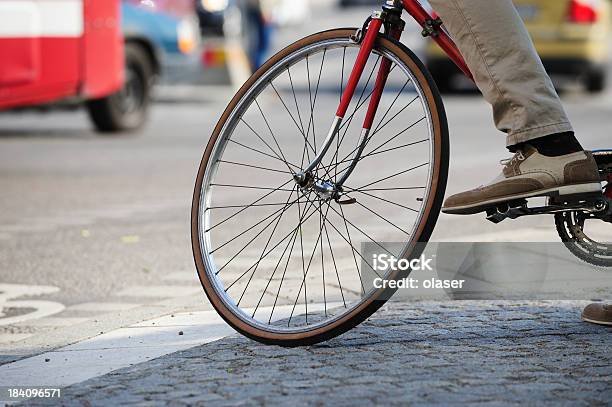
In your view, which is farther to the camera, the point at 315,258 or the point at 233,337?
the point at 315,258

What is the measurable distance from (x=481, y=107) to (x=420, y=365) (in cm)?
1285

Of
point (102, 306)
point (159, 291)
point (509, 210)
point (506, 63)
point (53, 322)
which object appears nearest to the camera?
point (506, 63)

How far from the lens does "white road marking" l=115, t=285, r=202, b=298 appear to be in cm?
594

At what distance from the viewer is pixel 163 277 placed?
21.0 ft

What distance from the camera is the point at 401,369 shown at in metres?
4.07

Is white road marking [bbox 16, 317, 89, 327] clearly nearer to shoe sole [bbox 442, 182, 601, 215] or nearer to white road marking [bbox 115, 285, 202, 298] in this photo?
white road marking [bbox 115, 285, 202, 298]

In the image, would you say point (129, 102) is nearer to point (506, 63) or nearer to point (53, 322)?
point (53, 322)

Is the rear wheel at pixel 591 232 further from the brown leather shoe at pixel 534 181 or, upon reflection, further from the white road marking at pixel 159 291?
the white road marking at pixel 159 291

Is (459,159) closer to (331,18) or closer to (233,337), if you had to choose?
(233,337)

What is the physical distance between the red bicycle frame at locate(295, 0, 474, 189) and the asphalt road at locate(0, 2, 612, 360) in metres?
1.50

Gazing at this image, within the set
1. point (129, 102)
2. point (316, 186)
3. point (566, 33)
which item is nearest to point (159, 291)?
point (316, 186)

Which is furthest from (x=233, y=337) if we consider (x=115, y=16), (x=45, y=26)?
(x=115, y=16)

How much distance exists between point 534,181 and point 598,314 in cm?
60

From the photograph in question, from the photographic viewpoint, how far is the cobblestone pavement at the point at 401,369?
378cm
